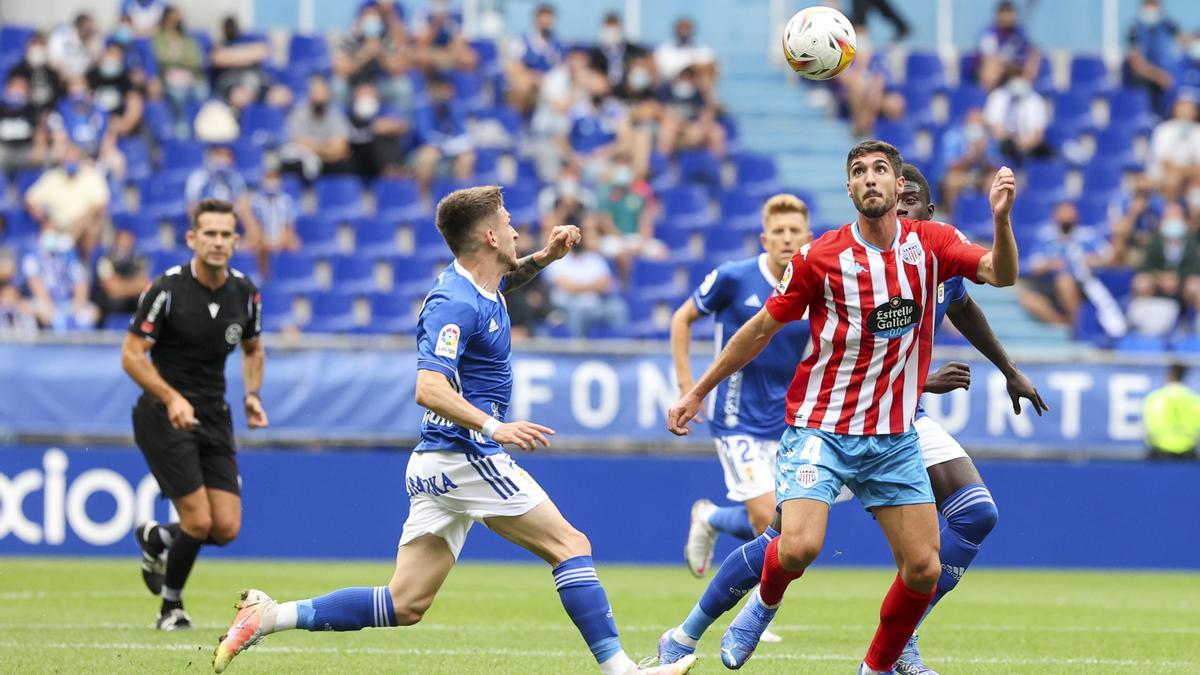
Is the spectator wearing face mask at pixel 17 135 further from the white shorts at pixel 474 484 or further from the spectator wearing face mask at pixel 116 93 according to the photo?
the white shorts at pixel 474 484

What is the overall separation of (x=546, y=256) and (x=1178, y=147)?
1642cm

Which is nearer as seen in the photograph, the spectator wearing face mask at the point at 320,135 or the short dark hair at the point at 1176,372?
the short dark hair at the point at 1176,372

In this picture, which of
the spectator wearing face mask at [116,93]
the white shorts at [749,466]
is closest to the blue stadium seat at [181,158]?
the spectator wearing face mask at [116,93]

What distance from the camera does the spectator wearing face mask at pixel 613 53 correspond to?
72.2 feet

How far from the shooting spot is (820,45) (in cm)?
Answer: 933

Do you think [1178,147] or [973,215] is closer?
[973,215]

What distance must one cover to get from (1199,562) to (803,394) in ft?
35.1

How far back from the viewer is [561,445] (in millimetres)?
16266

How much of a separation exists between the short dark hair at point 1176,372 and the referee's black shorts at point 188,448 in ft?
31.4

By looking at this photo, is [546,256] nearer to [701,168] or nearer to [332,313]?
[332,313]

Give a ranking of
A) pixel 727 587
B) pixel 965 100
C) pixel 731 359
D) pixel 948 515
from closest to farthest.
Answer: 1. pixel 731 359
2. pixel 727 587
3. pixel 948 515
4. pixel 965 100

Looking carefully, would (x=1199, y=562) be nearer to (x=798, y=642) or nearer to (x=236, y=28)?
(x=798, y=642)

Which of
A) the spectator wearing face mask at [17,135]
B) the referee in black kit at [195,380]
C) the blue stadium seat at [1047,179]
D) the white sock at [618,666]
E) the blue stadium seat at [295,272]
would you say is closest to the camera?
the white sock at [618,666]

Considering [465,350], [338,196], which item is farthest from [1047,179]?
[465,350]
